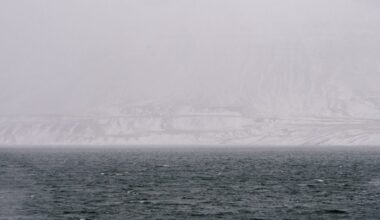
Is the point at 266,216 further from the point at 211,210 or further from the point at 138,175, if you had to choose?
the point at 138,175

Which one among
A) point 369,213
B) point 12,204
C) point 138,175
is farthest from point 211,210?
point 138,175

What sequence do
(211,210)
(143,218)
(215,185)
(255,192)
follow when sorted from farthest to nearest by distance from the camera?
(215,185) < (255,192) < (211,210) < (143,218)

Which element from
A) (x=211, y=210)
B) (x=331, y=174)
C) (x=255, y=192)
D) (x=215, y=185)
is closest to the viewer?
(x=211, y=210)

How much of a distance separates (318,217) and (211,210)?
1360 centimetres

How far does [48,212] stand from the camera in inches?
Answer: 3147

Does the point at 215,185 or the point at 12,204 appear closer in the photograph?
the point at 12,204

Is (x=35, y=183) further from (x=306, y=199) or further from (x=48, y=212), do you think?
(x=306, y=199)

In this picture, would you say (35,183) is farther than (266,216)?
Yes

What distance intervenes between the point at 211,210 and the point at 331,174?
209 ft

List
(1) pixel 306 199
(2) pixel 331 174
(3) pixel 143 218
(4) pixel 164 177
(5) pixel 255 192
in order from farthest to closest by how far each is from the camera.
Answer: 1. (2) pixel 331 174
2. (4) pixel 164 177
3. (5) pixel 255 192
4. (1) pixel 306 199
5. (3) pixel 143 218

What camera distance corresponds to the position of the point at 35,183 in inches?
4611

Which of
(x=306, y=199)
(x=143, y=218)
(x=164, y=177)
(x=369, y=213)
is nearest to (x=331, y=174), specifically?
(x=164, y=177)

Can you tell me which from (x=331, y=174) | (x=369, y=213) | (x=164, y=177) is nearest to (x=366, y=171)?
(x=331, y=174)

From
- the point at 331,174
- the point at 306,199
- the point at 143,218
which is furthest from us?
the point at 331,174
